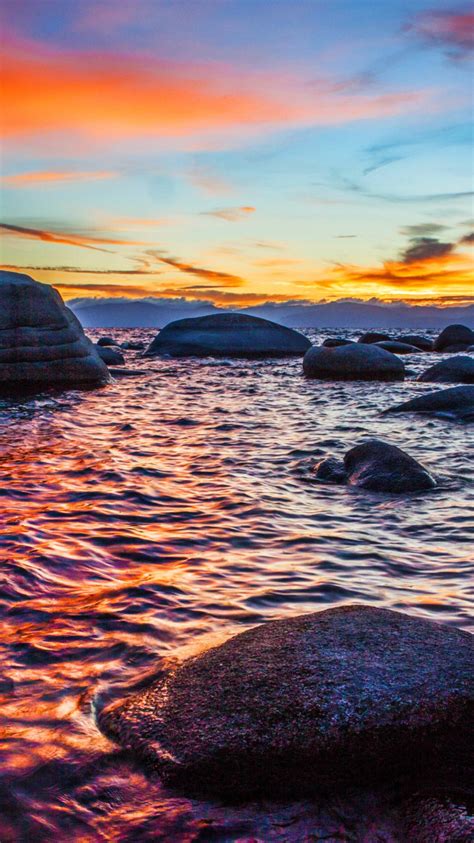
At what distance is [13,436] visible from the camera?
988 cm

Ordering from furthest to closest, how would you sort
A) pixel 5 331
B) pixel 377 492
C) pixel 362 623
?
1. pixel 5 331
2. pixel 377 492
3. pixel 362 623

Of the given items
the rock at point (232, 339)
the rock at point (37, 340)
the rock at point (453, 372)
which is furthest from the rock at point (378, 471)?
the rock at point (232, 339)

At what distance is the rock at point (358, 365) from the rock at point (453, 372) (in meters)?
0.93

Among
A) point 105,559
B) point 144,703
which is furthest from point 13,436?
point 144,703

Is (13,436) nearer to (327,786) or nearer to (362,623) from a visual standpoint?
(362,623)

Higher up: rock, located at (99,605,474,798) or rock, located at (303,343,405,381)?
rock, located at (303,343,405,381)

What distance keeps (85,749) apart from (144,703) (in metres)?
0.31

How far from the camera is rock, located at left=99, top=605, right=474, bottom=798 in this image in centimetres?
262

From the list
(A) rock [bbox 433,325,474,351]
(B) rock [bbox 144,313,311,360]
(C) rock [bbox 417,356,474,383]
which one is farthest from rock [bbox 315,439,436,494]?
(A) rock [bbox 433,325,474,351]

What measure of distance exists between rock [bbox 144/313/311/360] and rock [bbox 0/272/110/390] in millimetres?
12558

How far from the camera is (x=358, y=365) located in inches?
762

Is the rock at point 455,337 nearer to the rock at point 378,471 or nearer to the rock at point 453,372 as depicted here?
the rock at point 453,372

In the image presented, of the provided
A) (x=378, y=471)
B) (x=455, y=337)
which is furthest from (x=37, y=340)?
(x=455, y=337)

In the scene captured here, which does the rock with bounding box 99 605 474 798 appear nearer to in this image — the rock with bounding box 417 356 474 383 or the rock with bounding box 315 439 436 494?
the rock with bounding box 315 439 436 494
